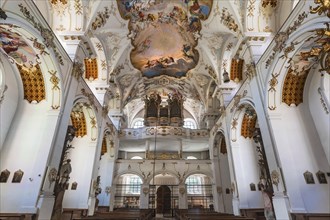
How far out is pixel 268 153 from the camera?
23.7ft

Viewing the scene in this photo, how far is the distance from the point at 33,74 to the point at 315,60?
925 centimetres

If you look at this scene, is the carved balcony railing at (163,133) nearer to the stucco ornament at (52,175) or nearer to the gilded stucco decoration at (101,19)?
the gilded stucco decoration at (101,19)

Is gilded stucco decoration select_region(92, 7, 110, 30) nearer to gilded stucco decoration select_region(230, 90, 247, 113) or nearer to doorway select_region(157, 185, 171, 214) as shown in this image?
gilded stucco decoration select_region(230, 90, 247, 113)

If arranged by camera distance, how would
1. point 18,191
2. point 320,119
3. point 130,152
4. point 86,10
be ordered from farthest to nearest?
point 130,152, point 86,10, point 320,119, point 18,191

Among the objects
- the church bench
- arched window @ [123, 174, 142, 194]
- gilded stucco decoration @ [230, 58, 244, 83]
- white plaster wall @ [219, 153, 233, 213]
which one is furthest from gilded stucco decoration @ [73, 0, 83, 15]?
arched window @ [123, 174, 142, 194]

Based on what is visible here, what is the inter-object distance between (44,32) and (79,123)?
16.6ft

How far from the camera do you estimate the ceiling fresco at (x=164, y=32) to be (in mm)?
10828

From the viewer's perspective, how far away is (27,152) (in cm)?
669

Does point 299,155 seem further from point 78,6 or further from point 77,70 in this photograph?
point 78,6

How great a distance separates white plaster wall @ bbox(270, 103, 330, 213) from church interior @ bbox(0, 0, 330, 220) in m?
0.03

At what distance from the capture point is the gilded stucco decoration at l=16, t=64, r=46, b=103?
707 cm

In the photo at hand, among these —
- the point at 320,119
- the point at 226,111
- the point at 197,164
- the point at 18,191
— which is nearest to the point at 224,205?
the point at 197,164

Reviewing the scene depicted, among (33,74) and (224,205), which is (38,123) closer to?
(33,74)

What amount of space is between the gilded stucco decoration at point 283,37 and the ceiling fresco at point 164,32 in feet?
15.3
